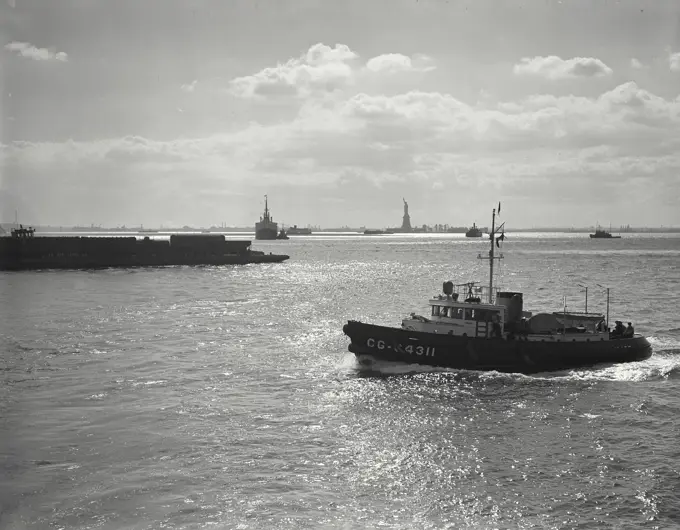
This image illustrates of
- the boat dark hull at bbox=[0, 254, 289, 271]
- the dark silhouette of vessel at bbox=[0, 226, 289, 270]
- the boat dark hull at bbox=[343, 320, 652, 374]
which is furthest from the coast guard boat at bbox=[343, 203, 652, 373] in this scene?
the dark silhouette of vessel at bbox=[0, 226, 289, 270]

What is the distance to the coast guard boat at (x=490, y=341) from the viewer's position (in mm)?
33719

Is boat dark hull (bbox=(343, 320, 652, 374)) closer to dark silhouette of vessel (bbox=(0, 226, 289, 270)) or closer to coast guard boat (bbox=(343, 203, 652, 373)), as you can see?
coast guard boat (bbox=(343, 203, 652, 373))

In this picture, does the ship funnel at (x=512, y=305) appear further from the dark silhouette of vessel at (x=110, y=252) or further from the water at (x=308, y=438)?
the dark silhouette of vessel at (x=110, y=252)

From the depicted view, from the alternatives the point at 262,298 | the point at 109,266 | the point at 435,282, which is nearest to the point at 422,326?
the point at 262,298

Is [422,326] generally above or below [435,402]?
above

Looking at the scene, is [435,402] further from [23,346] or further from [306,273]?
[306,273]

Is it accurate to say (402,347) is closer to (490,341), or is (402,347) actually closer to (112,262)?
(490,341)

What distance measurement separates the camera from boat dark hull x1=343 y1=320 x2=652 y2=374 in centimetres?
3366

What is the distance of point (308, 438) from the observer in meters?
23.2

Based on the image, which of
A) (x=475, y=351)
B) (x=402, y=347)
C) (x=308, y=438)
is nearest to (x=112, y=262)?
(x=402, y=347)

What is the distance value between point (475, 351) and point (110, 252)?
10395 cm

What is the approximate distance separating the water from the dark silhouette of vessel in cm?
7215

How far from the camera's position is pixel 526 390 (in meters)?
30.7

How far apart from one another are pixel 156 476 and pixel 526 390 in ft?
65.1
